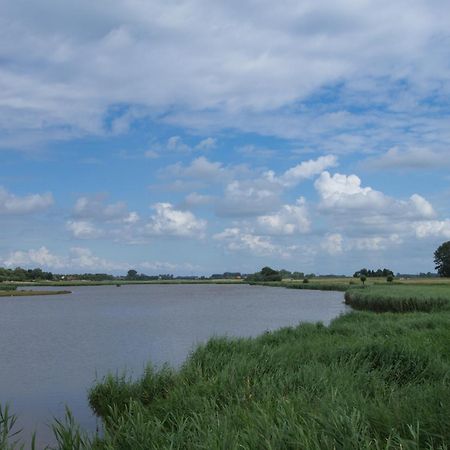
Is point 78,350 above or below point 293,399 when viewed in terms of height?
below

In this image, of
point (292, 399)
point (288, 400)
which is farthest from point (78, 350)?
point (288, 400)

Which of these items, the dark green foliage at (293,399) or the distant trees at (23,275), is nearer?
the dark green foliage at (293,399)

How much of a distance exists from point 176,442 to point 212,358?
19.5ft

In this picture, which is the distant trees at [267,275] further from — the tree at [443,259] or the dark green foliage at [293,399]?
the dark green foliage at [293,399]

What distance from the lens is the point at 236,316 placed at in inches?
1391

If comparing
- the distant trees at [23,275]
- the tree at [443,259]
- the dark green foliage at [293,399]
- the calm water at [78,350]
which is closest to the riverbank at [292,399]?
the dark green foliage at [293,399]

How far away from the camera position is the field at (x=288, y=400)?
5301 millimetres

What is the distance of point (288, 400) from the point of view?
6.81 metres

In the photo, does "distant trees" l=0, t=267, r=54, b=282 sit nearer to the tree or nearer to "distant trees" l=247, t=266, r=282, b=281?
"distant trees" l=247, t=266, r=282, b=281

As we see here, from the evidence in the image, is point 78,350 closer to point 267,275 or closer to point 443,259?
point 443,259

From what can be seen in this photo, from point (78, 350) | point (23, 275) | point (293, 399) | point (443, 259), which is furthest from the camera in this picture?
point (23, 275)

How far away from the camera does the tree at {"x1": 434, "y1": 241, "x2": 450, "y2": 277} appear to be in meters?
96.8

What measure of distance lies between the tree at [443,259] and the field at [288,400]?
87.1m

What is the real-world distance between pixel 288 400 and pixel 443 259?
99127 mm
